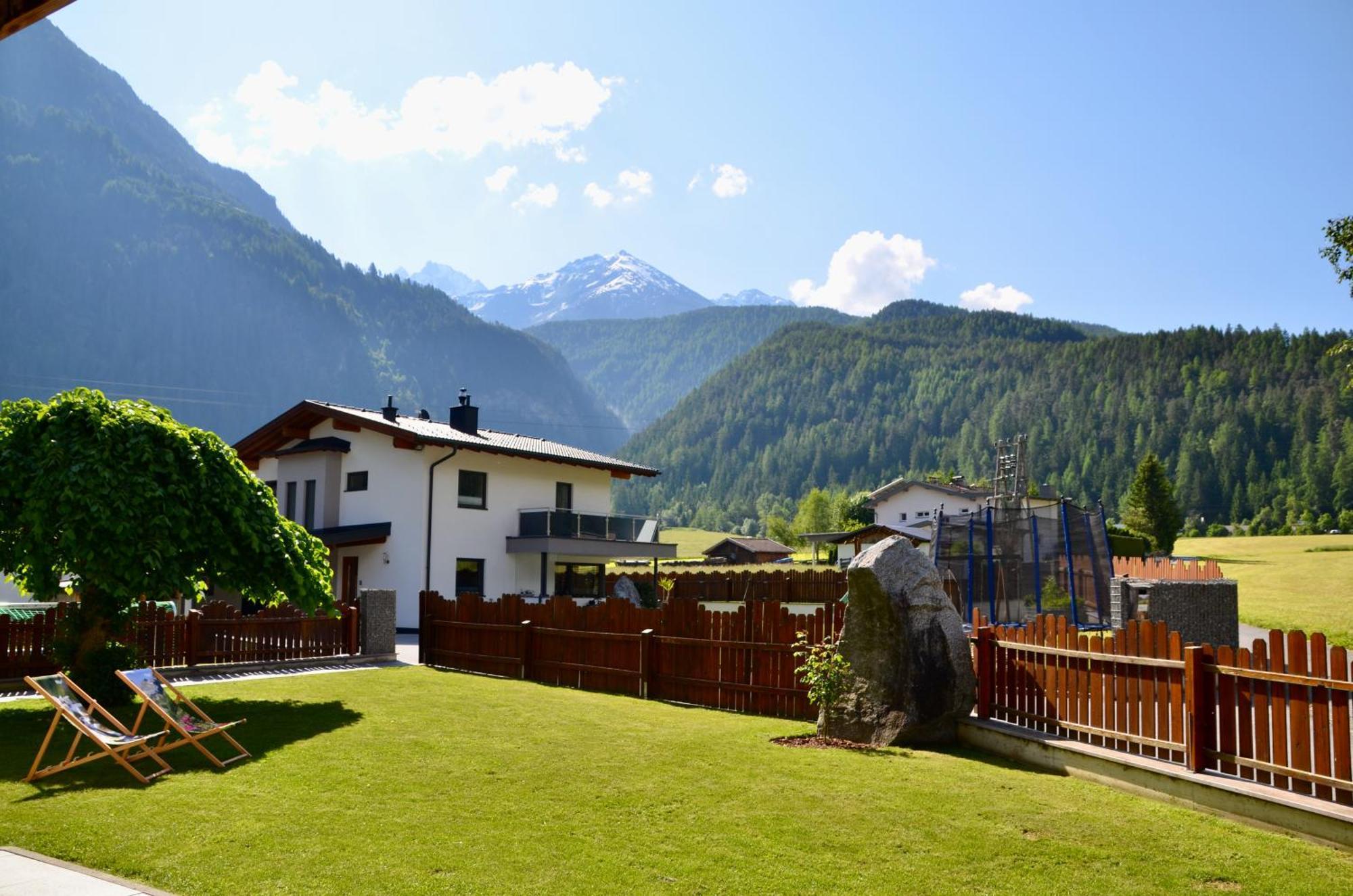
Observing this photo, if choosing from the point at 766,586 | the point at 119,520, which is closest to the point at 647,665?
the point at 119,520

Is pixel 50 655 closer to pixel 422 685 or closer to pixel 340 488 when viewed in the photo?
pixel 422 685

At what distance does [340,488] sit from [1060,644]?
29.0 m

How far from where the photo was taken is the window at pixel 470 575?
111 feet

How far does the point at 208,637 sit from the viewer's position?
59.3ft

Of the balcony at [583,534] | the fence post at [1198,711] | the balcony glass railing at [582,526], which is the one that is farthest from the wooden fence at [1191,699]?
the balcony glass railing at [582,526]

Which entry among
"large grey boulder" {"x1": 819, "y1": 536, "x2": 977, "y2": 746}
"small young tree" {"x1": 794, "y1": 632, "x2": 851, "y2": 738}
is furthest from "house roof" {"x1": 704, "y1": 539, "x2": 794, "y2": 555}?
"large grey boulder" {"x1": 819, "y1": 536, "x2": 977, "y2": 746}

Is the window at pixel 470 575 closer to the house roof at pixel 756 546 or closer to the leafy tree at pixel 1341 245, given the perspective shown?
the leafy tree at pixel 1341 245

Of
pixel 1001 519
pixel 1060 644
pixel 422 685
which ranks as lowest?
pixel 422 685

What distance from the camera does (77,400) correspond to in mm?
12820

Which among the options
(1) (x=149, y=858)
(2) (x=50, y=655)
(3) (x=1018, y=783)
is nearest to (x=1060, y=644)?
(3) (x=1018, y=783)

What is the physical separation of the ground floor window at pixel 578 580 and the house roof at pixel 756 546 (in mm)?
66867

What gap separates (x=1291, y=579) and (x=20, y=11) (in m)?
58.8

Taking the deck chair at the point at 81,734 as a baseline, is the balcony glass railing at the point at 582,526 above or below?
above

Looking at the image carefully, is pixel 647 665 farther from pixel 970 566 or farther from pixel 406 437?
pixel 406 437
